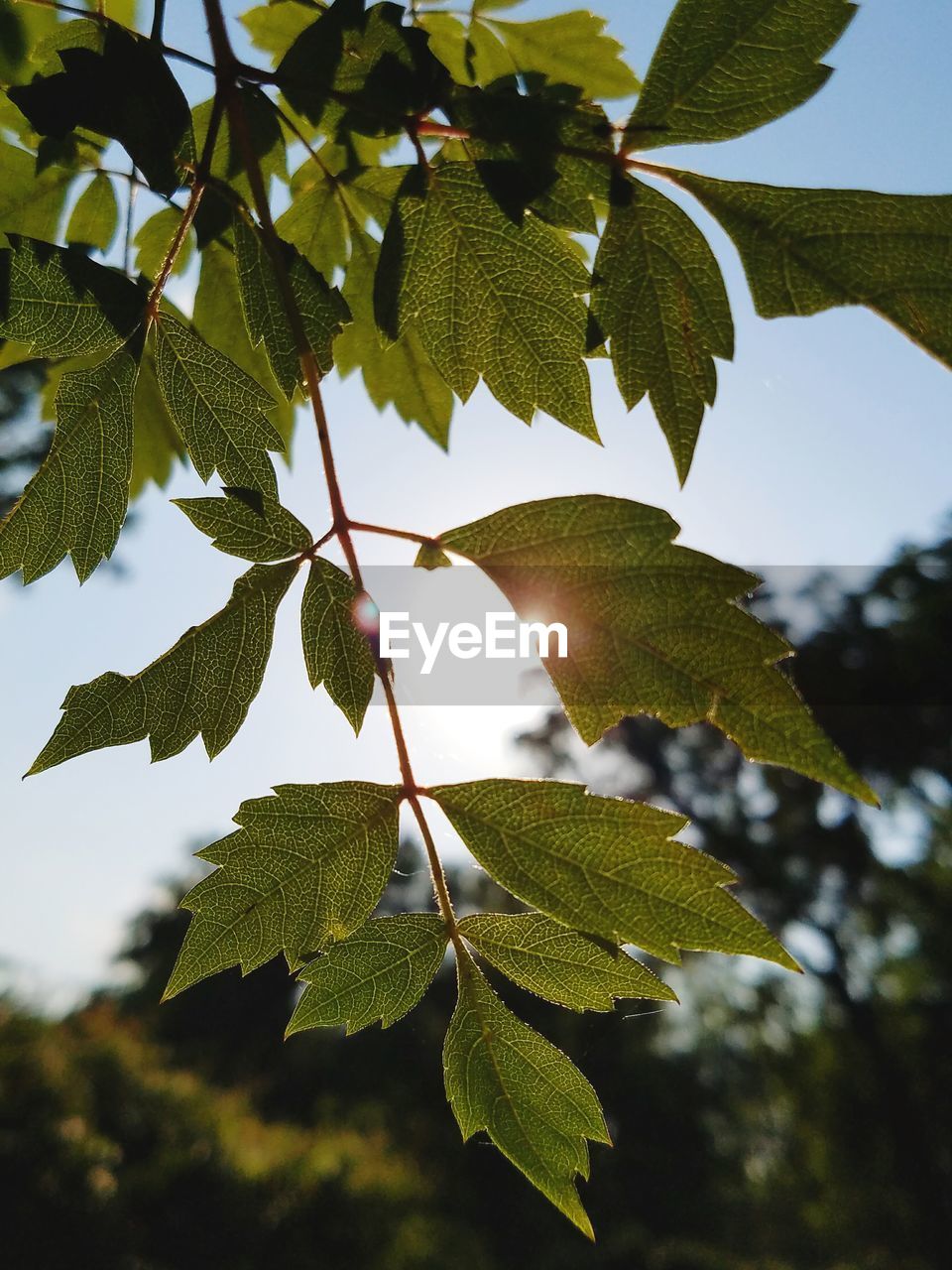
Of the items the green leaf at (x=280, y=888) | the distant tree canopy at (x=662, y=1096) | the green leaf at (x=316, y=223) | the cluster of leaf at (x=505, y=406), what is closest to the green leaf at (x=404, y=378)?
the green leaf at (x=316, y=223)

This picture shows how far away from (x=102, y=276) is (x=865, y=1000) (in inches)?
899

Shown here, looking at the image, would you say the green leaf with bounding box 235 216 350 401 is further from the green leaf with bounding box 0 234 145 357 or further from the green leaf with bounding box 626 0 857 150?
the green leaf with bounding box 626 0 857 150

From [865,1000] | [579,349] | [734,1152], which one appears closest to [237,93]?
[579,349]

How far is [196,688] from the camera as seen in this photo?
645 mm

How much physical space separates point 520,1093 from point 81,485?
1.86ft

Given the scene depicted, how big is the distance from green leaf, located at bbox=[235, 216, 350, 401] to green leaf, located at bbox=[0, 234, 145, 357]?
3.6 inches

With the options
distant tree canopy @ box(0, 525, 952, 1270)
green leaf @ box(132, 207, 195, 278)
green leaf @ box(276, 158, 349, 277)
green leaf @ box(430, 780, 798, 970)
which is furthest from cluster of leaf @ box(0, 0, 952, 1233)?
distant tree canopy @ box(0, 525, 952, 1270)

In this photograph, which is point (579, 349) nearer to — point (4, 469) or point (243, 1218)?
point (243, 1218)

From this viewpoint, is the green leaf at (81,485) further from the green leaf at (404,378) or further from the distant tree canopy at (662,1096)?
the distant tree canopy at (662,1096)

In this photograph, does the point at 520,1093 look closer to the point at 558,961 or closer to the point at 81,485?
the point at 558,961

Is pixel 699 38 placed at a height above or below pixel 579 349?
above

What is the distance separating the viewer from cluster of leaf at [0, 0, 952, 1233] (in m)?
0.56

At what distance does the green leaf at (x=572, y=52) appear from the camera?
3.31 ft

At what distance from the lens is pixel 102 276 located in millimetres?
670
